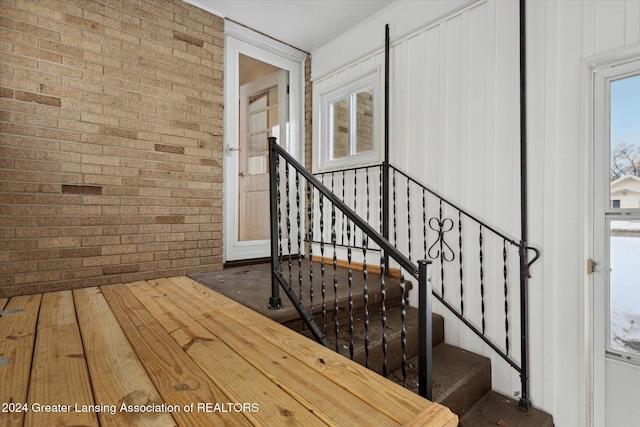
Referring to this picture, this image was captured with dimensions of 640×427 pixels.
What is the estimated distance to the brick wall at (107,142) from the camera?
2.12 metres

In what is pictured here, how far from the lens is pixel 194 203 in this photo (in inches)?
112

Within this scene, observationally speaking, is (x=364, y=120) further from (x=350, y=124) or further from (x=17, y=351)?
(x=17, y=351)

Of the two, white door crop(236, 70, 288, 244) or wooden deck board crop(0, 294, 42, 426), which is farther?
white door crop(236, 70, 288, 244)

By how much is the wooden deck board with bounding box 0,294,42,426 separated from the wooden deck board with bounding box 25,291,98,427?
0.02 meters

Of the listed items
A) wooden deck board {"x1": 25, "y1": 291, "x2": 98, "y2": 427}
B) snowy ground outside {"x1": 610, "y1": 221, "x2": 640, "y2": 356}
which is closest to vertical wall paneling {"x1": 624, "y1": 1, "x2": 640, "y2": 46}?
snowy ground outside {"x1": 610, "y1": 221, "x2": 640, "y2": 356}

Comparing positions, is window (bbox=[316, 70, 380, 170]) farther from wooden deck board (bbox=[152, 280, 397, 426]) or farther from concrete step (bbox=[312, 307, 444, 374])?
wooden deck board (bbox=[152, 280, 397, 426])

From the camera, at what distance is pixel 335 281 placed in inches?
61.7

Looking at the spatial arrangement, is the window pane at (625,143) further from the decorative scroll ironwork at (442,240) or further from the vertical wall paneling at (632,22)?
the decorative scroll ironwork at (442,240)

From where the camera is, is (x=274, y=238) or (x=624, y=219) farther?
(x=274, y=238)

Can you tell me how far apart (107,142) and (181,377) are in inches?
83.2

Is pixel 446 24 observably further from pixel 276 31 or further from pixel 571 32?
pixel 276 31

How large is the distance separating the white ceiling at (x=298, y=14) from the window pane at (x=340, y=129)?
29.4 inches

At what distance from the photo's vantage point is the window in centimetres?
307

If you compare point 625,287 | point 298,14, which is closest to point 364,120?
point 298,14
